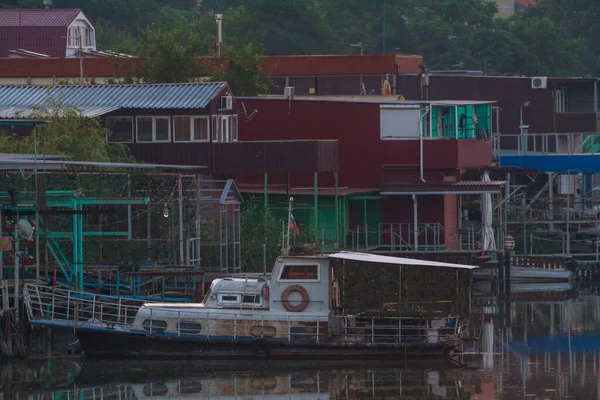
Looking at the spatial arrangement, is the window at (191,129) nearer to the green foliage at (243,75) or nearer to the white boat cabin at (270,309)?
the green foliage at (243,75)

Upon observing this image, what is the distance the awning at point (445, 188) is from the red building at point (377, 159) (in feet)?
0.40

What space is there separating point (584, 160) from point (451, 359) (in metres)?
28.1

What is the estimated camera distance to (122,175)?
4622cm

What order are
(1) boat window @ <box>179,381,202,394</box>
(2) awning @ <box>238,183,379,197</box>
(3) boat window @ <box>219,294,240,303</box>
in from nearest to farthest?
(1) boat window @ <box>179,381,202,394</box> → (3) boat window @ <box>219,294,240,303</box> → (2) awning @ <box>238,183,379,197</box>

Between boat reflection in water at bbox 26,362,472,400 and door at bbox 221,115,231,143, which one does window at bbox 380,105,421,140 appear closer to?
door at bbox 221,115,231,143

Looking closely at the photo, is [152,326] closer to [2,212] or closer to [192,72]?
[2,212]

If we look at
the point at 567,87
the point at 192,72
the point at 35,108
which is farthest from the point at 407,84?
the point at 35,108

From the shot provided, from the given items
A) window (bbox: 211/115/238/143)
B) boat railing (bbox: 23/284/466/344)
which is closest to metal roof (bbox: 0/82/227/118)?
window (bbox: 211/115/238/143)

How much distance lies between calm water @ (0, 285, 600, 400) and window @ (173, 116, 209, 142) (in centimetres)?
1472

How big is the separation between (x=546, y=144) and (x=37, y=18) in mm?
31594

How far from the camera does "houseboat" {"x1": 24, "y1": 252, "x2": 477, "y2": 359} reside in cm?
3859

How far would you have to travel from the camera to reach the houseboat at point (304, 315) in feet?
127

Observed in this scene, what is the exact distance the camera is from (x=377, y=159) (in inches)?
2265

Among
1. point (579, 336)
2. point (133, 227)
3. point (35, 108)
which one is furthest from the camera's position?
point (35, 108)
